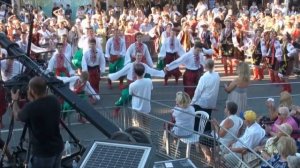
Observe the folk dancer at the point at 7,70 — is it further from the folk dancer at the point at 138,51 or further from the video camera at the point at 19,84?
the video camera at the point at 19,84

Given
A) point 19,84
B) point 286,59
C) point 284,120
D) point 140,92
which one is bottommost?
point 284,120

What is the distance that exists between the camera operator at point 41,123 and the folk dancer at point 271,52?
391 inches

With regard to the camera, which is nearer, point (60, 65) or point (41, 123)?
point (41, 123)

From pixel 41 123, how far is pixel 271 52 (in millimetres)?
10339

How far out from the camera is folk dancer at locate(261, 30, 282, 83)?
1491cm

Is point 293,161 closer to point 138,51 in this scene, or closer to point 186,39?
point 138,51

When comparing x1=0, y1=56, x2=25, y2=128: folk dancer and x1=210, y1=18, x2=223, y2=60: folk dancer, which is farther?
x1=210, y1=18, x2=223, y2=60: folk dancer

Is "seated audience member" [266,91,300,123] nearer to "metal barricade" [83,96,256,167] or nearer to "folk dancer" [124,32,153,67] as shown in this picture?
"metal barricade" [83,96,256,167]

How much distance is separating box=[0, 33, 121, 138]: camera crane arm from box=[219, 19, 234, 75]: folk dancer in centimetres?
1047

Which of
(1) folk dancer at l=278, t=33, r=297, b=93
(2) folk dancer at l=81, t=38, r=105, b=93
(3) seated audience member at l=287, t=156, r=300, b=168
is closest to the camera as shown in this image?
(3) seated audience member at l=287, t=156, r=300, b=168

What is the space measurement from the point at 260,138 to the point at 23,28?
371 inches

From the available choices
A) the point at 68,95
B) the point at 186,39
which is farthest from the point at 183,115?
the point at 186,39

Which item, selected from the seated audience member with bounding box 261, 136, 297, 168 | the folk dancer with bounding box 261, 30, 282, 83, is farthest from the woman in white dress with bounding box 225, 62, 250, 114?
the folk dancer with bounding box 261, 30, 282, 83

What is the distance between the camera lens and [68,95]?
242 inches
